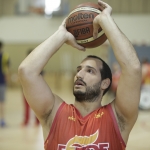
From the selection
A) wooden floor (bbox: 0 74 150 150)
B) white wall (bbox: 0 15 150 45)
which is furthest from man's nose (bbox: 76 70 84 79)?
white wall (bbox: 0 15 150 45)

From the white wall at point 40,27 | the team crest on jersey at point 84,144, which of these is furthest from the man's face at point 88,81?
the white wall at point 40,27

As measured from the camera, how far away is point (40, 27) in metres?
15.5

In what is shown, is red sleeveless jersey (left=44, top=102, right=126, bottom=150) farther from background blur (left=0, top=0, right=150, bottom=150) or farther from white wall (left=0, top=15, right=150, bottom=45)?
white wall (left=0, top=15, right=150, bottom=45)

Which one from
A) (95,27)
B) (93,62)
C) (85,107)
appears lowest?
(85,107)

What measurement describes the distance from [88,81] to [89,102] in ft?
0.51

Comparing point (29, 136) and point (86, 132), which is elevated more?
point (86, 132)

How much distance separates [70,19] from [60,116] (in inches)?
30.0

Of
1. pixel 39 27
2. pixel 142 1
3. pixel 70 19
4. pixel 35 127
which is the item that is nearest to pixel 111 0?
pixel 142 1

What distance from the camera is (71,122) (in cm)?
234

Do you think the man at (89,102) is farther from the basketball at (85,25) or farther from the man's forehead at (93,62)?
the basketball at (85,25)

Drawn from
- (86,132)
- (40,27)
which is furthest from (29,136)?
(40,27)

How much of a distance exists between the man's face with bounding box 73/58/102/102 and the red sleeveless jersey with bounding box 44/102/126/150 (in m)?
0.13

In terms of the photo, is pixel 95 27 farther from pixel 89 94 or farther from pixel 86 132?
pixel 86 132

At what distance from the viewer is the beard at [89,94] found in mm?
2359
